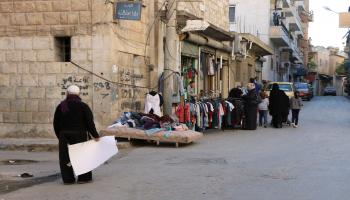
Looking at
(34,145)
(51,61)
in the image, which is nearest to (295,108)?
(51,61)

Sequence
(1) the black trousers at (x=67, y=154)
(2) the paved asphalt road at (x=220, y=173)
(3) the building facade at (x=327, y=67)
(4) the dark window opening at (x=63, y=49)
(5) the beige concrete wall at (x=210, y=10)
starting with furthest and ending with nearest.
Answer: (3) the building facade at (x=327, y=67) < (5) the beige concrete wall at (x=210, y=10) < (4) the dark window opening at (x=63, y=49) < (1) the black trousers at (x=67, y=154) < (2) the paved asphalt road at (x=220, y=173)

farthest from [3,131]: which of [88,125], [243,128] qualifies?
[243,128]

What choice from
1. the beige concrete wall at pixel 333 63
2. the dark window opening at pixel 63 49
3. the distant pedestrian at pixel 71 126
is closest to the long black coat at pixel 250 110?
the dark window opening at pixel 63 49

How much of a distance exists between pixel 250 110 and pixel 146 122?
6.31 meters

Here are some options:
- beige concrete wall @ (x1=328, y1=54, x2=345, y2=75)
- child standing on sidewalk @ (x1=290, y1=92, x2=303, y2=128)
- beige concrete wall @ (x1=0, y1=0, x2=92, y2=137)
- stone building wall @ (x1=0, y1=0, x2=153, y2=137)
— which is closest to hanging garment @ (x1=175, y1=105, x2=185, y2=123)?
stone building wall @ (x1=0, y1=0, x2=153, y2=137)

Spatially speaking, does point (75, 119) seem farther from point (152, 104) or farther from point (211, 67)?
point (211, 67)

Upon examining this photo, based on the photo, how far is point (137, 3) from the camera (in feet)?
47.6

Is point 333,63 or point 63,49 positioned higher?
point 333,63

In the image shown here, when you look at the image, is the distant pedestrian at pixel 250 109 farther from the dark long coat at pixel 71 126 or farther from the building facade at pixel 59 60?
the dark long coat at pixel 71 126

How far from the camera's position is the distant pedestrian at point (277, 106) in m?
20.4

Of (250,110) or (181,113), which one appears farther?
(250,110)

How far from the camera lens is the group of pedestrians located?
1940 cm

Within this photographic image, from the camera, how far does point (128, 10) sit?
1470cm

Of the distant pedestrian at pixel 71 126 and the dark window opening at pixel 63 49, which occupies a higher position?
the dark window opening at pixel 63 49
